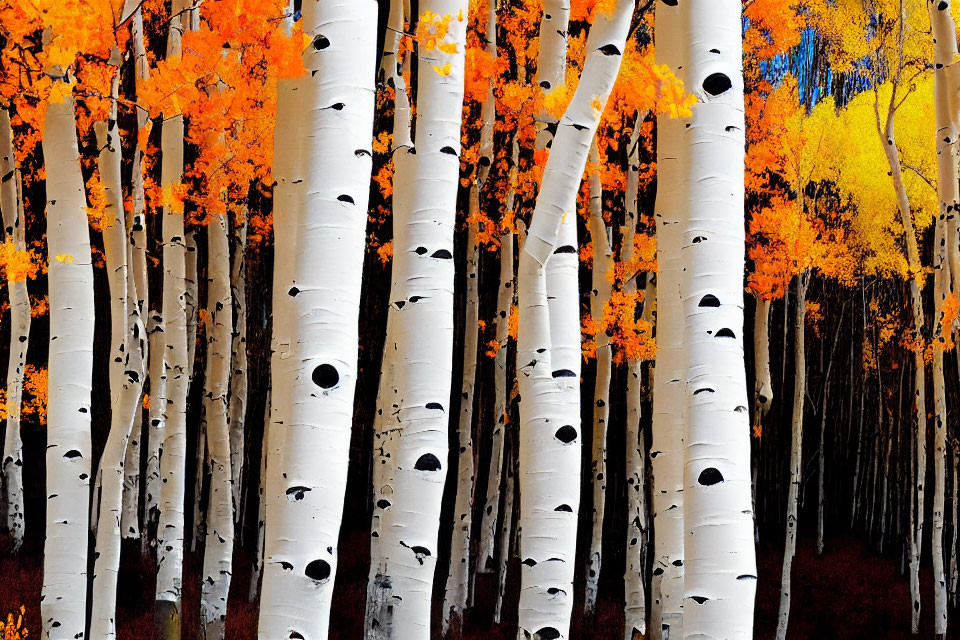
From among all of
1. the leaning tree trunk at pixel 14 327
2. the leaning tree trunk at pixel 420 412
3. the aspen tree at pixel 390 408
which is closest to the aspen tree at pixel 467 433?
the aspen tree at pixel 390 408

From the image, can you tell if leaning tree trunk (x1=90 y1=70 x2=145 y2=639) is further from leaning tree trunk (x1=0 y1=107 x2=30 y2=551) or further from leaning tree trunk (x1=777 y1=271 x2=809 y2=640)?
leaning tree trunk (x1=777 y1=271 x2=809 y2=640)

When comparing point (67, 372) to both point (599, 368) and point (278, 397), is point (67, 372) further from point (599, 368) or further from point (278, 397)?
point (599, 368)

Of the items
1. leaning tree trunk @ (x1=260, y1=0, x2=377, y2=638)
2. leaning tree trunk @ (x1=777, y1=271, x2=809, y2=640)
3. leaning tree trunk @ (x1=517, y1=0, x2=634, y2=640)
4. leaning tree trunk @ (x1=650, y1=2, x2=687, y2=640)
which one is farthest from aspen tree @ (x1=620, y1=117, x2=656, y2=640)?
leaning tree trunk @ (x1=260, y1=0, x2=377, y2=638)

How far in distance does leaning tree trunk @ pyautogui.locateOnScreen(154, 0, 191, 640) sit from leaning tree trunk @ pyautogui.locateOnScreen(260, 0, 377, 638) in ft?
17.4

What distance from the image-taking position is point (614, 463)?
66.9 ft

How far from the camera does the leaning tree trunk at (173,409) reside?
7.88m

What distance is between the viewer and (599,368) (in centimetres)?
1139

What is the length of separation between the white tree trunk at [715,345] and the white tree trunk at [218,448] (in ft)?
22.9

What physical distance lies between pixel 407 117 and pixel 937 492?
1012 centimetres

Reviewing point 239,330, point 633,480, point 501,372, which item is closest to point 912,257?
point 633,480

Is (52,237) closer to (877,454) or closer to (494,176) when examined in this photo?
(494,176)

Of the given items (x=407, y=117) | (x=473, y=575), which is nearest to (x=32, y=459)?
(x=473, y=575)

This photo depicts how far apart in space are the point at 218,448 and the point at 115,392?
1.92 meters

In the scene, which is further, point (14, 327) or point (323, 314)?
point (14, 327)
